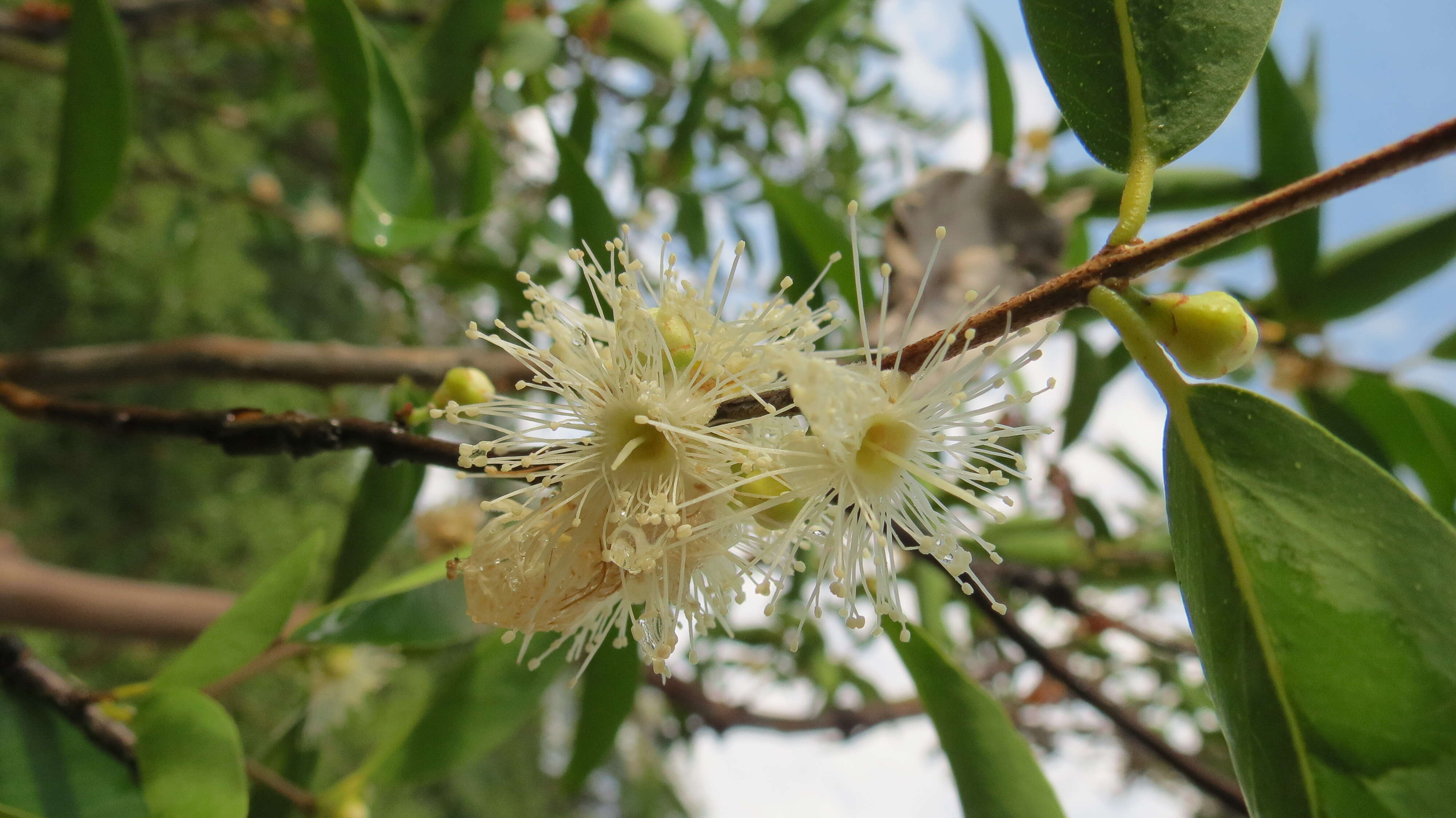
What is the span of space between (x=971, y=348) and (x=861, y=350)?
84mm

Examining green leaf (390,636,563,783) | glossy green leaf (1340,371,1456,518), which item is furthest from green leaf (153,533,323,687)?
glossy green leaf (1340,371,1456,518)

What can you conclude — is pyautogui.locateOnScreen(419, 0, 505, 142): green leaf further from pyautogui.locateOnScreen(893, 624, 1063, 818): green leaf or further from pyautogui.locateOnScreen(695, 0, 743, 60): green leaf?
pyautogui.locateOnScreen(893, 624, 1063, 818): green leaf

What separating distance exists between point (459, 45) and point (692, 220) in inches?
28.9

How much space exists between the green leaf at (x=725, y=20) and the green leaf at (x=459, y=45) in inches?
21.2

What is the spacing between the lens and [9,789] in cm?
70

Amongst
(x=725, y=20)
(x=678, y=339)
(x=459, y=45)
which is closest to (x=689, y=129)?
(x=725, y=20)

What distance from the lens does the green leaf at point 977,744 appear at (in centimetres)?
75

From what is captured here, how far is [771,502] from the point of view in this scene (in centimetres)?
61

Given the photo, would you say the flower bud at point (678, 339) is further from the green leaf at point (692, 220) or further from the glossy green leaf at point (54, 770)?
the green leaf at point (692, 220)

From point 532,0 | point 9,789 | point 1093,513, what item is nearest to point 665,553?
point 9,789

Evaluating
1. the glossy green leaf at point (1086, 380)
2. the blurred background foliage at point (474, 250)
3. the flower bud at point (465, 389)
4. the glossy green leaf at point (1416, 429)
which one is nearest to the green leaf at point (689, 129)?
the blurred background foliage at point (474, 250)

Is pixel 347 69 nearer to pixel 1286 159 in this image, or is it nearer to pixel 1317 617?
pixel 1317 617

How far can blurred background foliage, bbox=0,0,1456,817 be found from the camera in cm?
115

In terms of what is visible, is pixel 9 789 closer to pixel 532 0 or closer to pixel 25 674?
pixel 25 674
